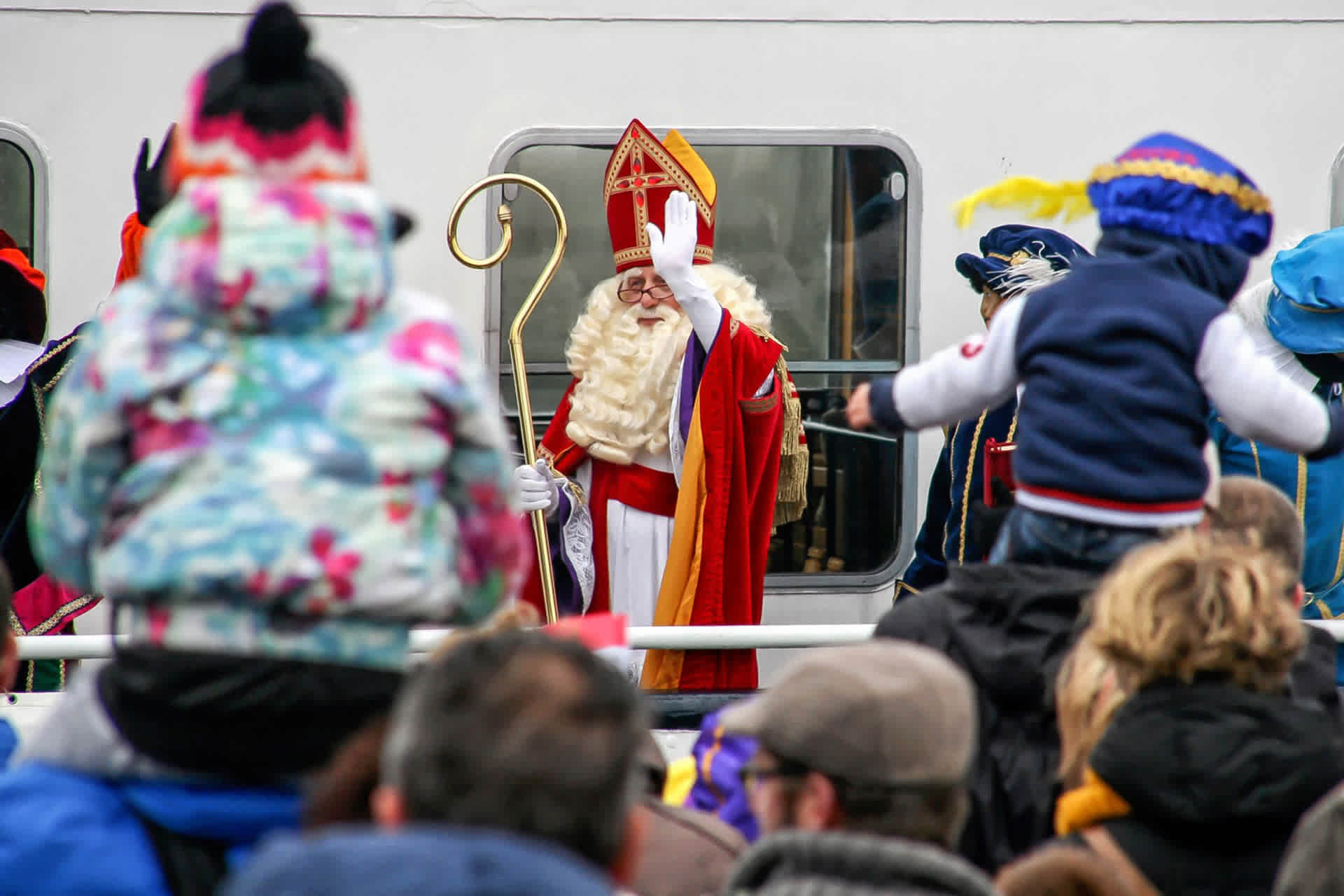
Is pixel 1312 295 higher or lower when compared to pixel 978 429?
higher

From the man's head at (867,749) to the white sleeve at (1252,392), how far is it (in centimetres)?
98

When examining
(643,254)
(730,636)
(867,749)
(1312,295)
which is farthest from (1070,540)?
(643,254)

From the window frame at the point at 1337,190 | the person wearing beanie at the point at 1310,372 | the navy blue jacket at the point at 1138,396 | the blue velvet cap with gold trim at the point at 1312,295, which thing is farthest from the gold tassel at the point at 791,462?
the navy blue jacket at the point at 1138,396

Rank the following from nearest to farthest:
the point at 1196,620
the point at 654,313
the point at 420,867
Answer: the point at 420,867
the point at 1196,620
the point at 654,313

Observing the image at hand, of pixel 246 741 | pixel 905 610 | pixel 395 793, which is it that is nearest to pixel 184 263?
pixel 246 741

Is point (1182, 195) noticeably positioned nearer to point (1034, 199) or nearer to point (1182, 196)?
point (1182, 196)

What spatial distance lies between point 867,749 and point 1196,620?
0.56 metres

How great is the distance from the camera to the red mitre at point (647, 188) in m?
4.69

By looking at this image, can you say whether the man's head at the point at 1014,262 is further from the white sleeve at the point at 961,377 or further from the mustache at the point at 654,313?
the white sleeve at the point at 961,377

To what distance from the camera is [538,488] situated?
4.73m

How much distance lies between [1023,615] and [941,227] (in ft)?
8.81

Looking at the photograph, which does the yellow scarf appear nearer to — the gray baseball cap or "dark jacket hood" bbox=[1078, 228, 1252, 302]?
the gray baseball cap

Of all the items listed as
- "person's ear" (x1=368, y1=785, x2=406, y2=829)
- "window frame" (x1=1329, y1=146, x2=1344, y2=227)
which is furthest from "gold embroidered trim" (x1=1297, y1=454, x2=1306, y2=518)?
"person's ear" (x1=368, y1=785, x2=406, y2=829)

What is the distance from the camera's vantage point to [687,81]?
495 centimetres
